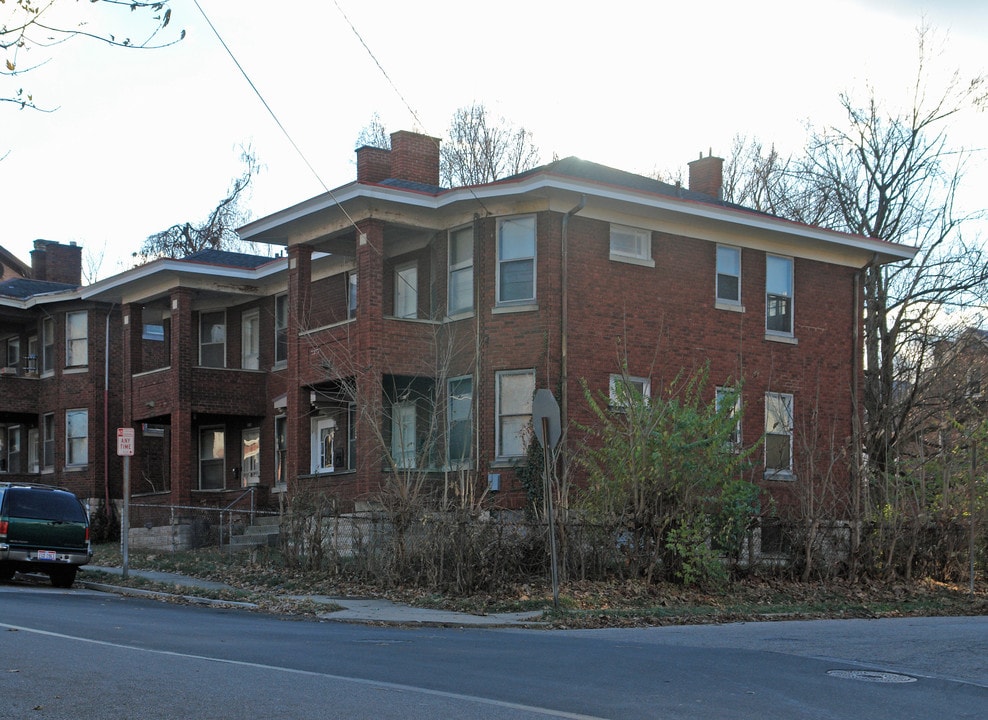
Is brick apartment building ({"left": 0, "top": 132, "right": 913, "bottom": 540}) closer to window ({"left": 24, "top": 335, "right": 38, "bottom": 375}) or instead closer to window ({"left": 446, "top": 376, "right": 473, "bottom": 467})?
window ({"left": 446, "top": 376, "right": 473, "bottom": 467})

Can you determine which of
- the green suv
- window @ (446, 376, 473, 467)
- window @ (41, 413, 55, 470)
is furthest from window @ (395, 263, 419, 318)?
window @ (41, 413, 55, 470)

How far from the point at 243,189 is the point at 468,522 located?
38136mm

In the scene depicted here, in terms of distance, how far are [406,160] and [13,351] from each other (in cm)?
1901

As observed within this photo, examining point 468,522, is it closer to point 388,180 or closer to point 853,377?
point 388,180

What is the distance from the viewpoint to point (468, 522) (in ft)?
61.6

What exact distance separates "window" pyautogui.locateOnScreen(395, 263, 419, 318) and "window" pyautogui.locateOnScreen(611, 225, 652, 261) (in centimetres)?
464

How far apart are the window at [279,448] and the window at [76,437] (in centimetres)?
762

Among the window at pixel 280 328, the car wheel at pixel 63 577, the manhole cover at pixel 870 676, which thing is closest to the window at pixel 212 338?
the window at pixel 280 328

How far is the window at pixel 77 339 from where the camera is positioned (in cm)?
3697

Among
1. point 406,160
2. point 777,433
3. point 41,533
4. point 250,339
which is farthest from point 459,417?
point 250,339

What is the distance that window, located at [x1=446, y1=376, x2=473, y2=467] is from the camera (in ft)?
83.9

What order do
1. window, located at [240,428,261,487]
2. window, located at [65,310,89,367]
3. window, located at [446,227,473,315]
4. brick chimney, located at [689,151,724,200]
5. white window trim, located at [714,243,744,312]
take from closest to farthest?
window, located at [446,227,473,315], white window trim, located at [714,243,744,312], brick chimney, located at [689,151,724,200], window, located at [240,428,261,487], window, located at [65,310,89,367]

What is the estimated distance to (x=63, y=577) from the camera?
73.0ft

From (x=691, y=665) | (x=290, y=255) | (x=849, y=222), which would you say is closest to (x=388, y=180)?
(x=290, y=255)
